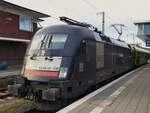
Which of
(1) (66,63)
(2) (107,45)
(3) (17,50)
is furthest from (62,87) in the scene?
(3) (17,50)

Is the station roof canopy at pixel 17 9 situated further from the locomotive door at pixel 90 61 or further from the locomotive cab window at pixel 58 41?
the locomotive cab window at pixel 58 41

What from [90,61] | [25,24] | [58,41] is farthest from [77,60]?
[25,24]

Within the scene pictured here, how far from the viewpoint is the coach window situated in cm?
3647

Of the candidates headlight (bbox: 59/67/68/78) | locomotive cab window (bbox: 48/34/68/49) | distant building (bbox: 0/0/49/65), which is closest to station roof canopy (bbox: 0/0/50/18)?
distant building (bbox: 0/0/49/65)

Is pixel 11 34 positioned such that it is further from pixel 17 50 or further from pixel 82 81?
pixel 82 81

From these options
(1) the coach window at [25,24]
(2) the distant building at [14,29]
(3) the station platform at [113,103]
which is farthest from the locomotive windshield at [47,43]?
(1) the coach window at [25,24]

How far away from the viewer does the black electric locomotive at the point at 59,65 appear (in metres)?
11.0

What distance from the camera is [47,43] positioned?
12.2m

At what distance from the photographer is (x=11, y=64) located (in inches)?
1363

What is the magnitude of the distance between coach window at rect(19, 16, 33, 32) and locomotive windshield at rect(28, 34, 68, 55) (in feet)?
79.6

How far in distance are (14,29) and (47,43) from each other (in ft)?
77.6

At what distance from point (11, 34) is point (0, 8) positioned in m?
3.47

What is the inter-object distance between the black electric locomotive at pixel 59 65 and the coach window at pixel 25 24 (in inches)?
934

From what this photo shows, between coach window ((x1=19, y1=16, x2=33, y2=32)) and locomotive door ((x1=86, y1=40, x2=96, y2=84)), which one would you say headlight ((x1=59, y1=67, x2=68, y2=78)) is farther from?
coach window ((x1=19, y1=16, x2=33, y2=32))
